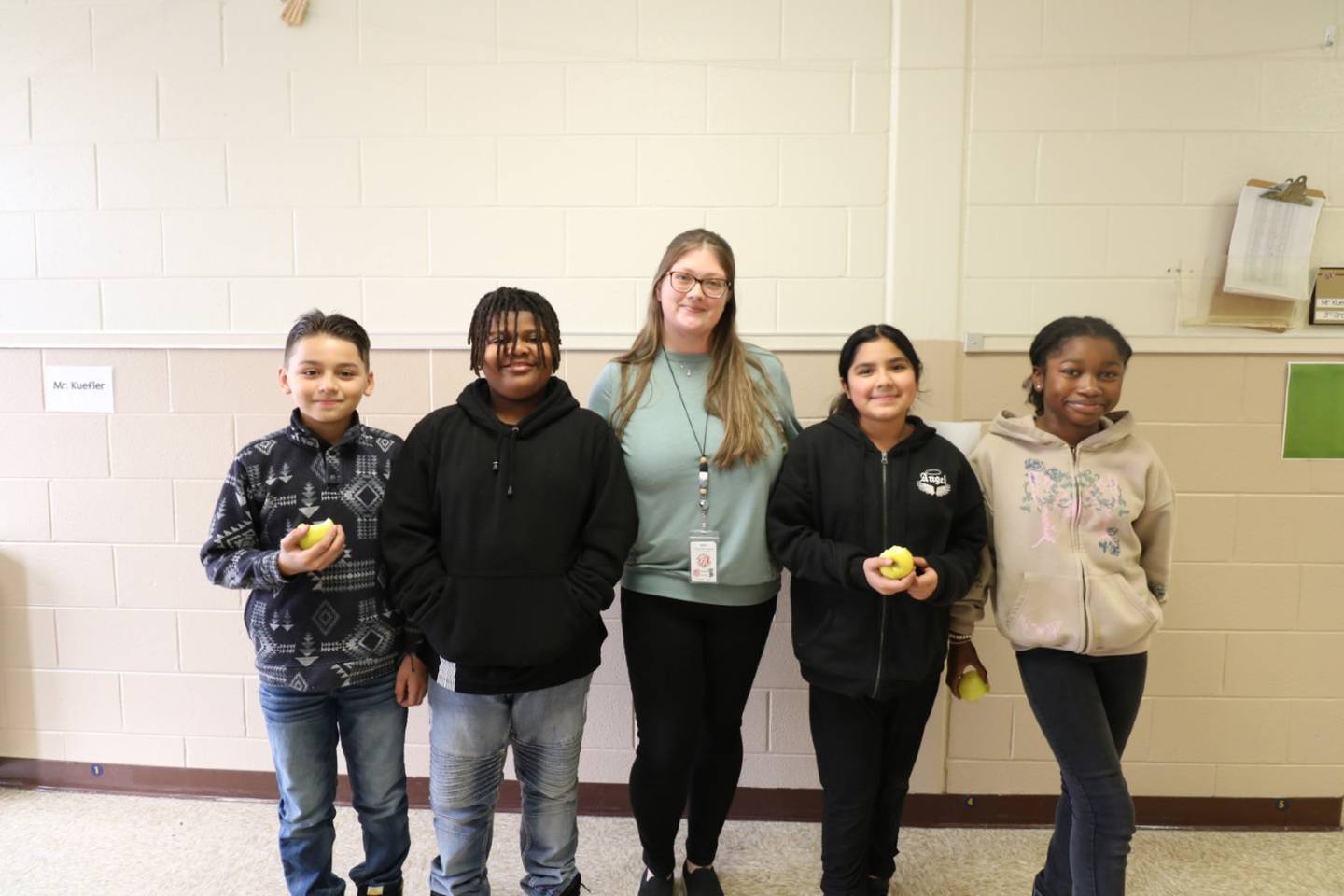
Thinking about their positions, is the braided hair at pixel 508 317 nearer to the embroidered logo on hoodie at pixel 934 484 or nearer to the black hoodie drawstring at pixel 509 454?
the black hoodie drawstring at pixel 509 454

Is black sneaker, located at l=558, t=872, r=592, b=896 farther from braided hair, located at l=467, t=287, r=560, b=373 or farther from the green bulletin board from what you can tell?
the green bulletin board

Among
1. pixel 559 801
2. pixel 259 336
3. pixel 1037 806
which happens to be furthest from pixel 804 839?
pixel 259 336

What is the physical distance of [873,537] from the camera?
1.76m

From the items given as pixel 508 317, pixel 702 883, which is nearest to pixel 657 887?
pixel 702 883

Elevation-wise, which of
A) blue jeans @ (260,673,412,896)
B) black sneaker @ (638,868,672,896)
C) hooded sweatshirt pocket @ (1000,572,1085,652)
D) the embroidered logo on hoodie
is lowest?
black sneaker @ (638,868,672,896)

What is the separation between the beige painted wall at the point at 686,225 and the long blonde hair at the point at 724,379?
46cm

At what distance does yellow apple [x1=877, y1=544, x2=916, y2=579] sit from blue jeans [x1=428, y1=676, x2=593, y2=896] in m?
0.75

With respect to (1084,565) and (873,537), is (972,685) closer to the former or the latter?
(1084,565)

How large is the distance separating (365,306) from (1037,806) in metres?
2.66

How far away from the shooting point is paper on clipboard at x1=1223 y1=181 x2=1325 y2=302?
2.27 m

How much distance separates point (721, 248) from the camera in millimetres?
1877

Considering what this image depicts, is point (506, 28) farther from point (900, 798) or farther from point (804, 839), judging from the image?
point (804, 839)

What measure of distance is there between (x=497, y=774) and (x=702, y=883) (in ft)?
2.25

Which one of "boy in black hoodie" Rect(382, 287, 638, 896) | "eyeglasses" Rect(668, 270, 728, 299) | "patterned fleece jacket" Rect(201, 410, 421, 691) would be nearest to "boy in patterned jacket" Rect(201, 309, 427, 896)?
"patterned fleece jacket" Rect(201, 410, 421, 691)
